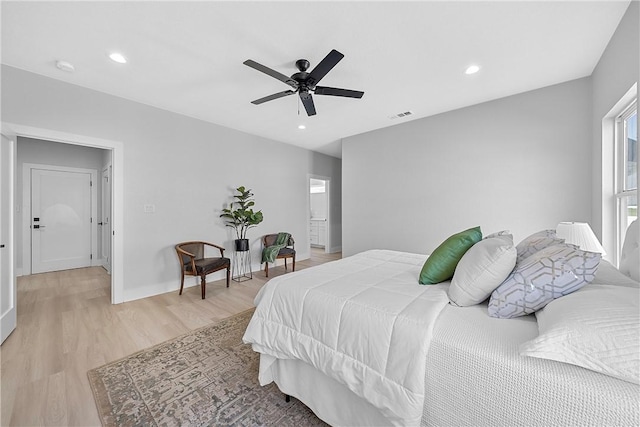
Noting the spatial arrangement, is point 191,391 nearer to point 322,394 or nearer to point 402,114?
point 322,394

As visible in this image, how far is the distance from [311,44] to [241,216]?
2.91m

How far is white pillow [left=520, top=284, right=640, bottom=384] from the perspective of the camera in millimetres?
697

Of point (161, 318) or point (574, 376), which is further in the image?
point (161, 318)

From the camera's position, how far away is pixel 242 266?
14.9 ft

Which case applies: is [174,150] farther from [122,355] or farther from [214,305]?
[122,355]

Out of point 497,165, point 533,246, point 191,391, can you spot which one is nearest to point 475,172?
point 497,165

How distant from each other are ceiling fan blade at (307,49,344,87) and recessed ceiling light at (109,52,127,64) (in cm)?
183

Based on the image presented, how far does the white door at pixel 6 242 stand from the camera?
217 centimetres

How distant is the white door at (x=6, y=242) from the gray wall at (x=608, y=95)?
5154 millimetres

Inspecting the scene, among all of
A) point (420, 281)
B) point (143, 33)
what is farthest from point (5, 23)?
point (420, 281)

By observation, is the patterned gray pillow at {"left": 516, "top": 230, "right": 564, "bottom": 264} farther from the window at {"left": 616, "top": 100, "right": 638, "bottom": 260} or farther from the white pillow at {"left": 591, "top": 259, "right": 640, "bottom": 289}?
the window at {"left": 616, "top": 100, "right": 638, "bottom": 260}

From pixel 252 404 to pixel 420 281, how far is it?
134cm

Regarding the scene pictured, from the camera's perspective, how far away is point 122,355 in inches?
80.0

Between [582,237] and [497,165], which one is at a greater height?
[497,165]
